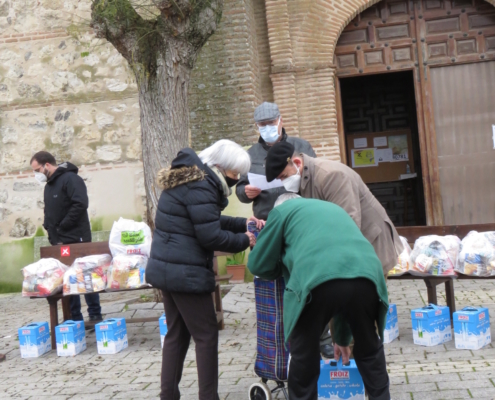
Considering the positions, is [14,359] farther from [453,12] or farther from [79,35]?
[453,12]

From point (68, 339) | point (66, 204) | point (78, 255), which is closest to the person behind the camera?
point (68, 339)

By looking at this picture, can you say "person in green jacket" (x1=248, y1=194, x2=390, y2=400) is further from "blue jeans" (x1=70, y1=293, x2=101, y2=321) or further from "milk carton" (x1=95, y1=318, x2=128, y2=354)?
"blue jeans" (x1=70, y1=293, x2=101, y2=321)

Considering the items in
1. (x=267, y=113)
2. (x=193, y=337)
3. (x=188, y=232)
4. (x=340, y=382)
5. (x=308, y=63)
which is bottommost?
(x=340, y=382)

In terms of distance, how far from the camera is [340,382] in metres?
3.97

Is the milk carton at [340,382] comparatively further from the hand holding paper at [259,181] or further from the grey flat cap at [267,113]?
the grey flat cap at [267,113]

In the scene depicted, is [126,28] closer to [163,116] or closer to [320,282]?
[163,116]

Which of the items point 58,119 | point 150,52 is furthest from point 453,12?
point 58,119

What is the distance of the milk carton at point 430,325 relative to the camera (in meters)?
5.62

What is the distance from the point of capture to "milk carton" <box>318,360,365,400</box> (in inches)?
156

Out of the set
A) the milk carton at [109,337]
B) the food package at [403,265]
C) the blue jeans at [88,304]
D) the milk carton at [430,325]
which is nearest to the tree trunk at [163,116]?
the blue jeans at [88,304]

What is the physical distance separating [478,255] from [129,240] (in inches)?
126

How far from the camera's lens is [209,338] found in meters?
4.11

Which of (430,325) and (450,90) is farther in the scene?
(450,90)

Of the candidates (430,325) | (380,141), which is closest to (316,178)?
(430,325)
